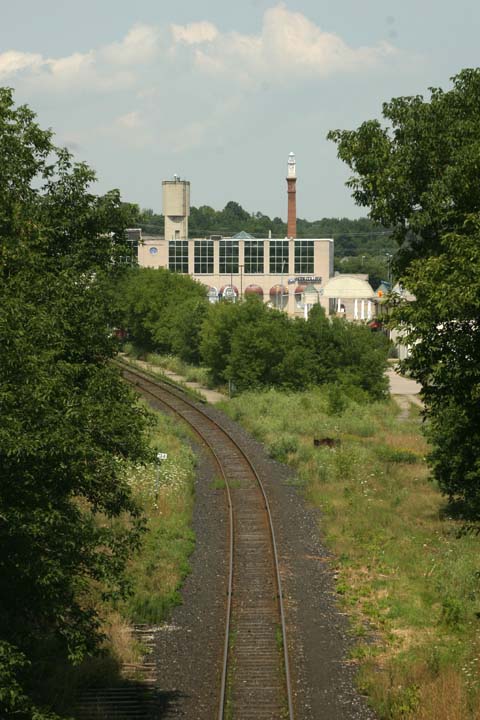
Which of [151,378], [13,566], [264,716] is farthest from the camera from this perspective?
[151,378]

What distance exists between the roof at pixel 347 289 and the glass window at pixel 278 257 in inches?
827

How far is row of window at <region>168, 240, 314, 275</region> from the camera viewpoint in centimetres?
12125

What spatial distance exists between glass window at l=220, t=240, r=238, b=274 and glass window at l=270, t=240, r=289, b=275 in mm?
4583

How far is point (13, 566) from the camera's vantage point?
11.3 m

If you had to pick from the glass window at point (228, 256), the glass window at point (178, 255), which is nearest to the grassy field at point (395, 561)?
the glass window at point (228, 256)

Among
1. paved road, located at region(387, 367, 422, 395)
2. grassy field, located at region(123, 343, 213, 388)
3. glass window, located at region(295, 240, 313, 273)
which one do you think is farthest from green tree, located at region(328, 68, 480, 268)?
glass window, located at region(295, 240, 313, 273)

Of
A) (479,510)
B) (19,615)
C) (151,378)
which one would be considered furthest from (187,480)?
(151,378)

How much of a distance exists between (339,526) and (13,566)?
14.8 meters

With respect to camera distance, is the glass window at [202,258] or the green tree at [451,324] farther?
A: the glass window at [202,258]

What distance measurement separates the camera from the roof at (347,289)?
9994 cm

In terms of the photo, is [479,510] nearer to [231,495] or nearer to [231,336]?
[231,495]

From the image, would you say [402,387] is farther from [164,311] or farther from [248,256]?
[248,256]

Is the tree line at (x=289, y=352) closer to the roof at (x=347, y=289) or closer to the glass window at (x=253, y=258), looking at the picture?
the roof at (x=347, y=289)

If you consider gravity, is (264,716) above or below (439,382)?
below
